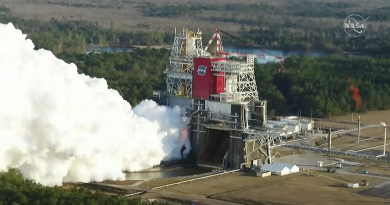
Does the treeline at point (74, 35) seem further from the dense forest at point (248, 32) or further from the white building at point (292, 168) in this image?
the white building at point (292, 168)

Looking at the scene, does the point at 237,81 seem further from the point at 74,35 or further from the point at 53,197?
the point at 74,35

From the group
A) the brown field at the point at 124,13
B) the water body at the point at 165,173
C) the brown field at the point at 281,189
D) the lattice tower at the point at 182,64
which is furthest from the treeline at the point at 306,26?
the brown field at the point at 281,189

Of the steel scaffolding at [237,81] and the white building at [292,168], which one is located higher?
the steel scaffolding at [237,81]

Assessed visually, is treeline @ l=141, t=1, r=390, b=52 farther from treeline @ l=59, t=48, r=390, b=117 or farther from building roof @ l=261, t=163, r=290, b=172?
building roof @ l=261, t=163, r=290, b=172

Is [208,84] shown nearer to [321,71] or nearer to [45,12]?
[321,71]

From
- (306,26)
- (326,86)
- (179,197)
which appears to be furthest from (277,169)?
(326,86)

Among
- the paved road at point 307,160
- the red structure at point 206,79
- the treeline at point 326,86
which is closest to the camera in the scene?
the paved road at point 307,160
